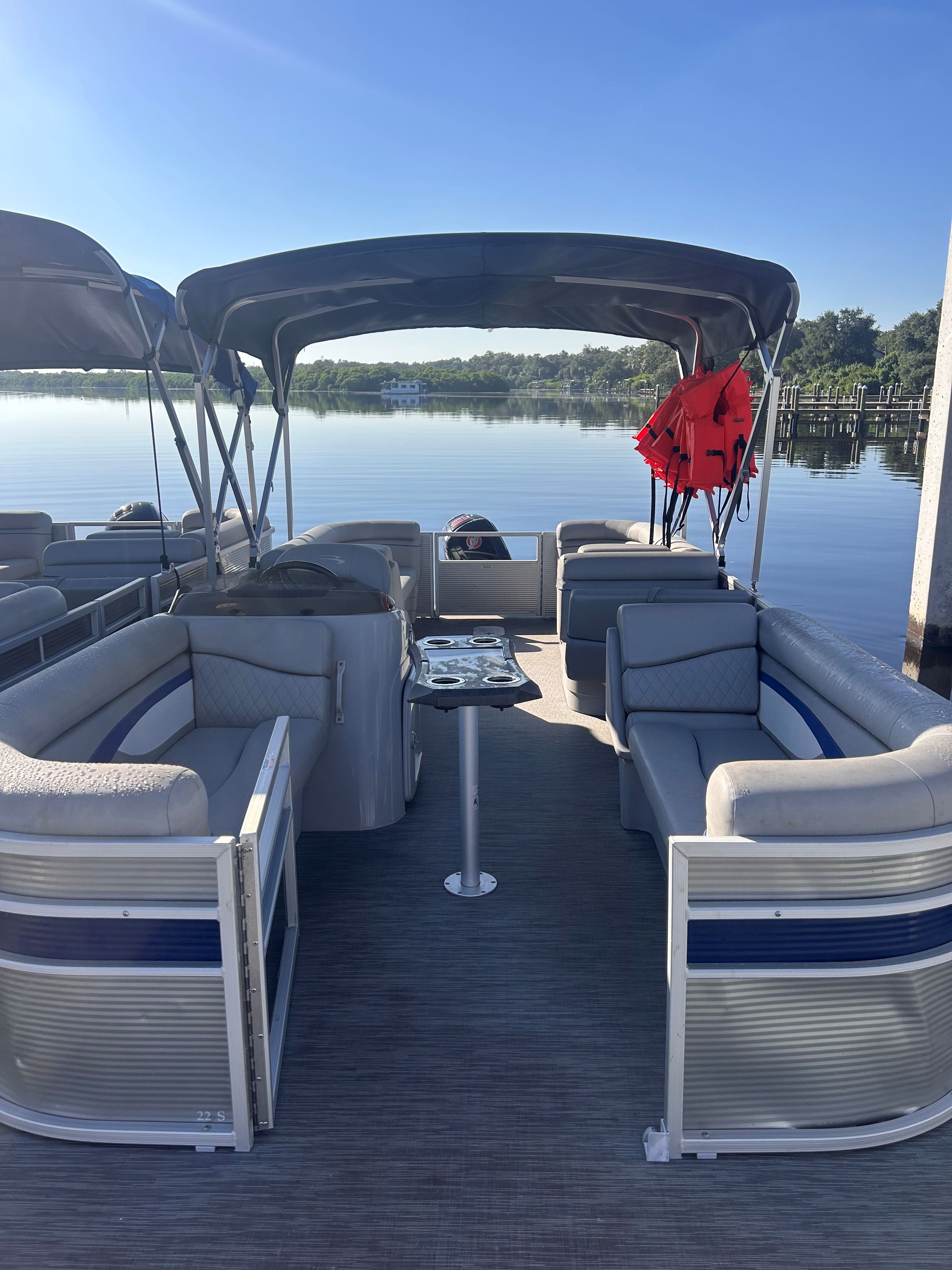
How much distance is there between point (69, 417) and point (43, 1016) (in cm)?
5794

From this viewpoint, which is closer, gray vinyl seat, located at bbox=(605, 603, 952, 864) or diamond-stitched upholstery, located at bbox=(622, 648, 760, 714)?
gray vinyl seat, located at bbox=(605, 603, 952, 864)

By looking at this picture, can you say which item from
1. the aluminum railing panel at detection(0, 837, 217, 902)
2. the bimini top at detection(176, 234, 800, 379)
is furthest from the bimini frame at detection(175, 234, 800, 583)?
the aluminum railing panel at detection(0, 837, 217, 902)

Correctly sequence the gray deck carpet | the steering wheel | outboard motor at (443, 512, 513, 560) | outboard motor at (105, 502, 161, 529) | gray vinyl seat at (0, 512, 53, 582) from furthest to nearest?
outboard motor at (105, 502, 161, 529) → outboard motor at (443, 512, 513, 560) → gray vinyl seat at (0, 512, 53, 582) → the steering wheel → the gray deck carpet

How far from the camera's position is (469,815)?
Result: 2.63m

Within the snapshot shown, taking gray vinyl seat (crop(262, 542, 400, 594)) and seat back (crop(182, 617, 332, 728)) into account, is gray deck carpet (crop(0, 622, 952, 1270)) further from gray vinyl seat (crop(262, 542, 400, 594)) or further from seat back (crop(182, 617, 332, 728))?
gray vinyl seat (crop(262, 542, 400, 594))

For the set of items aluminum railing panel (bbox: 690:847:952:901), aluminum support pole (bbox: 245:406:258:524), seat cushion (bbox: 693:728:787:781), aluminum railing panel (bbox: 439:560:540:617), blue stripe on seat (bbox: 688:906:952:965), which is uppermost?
aluminum support pole (bbox: 245:406:258:524)

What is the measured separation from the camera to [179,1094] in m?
1.71

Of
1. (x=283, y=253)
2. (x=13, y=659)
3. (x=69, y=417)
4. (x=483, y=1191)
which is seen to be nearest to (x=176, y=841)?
(x=483, y=1191)

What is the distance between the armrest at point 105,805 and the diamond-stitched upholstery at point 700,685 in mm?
1907

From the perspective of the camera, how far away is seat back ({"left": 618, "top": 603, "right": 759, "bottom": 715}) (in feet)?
10.4

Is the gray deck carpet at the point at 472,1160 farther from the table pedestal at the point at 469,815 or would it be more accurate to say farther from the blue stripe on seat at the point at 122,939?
the blue stripe on seat at the point at 122,939

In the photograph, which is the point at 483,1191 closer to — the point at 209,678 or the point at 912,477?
the point at 209,678

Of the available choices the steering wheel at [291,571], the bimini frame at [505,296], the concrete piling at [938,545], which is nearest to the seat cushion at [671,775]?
the steering wheel at [291,571]

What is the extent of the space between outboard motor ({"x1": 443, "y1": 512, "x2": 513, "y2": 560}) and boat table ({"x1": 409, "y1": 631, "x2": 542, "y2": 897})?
4.28 meters
